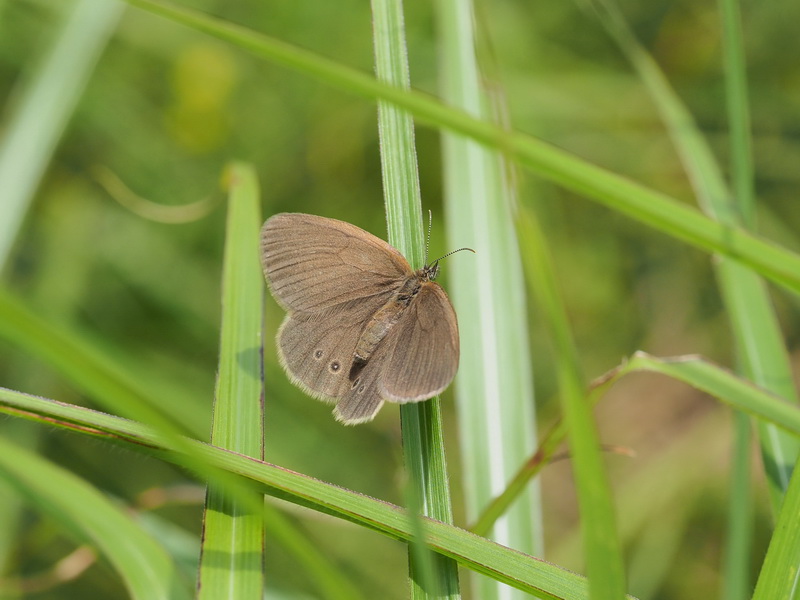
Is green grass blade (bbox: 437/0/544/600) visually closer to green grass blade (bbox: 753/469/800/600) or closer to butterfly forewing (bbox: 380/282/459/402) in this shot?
butterfly forewing (bbox: 380/282/459/402)

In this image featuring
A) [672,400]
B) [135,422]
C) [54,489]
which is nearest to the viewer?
[135,422]

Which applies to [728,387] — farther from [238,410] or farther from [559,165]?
[238,410]

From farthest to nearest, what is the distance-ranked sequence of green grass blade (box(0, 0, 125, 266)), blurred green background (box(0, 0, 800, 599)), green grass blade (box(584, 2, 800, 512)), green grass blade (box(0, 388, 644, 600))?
blurred green background (box(0, 0, 800, 599)) < green grass blade (box(0, 0, 125, 266)) < green grass blade (box(584, 2, 800, 512)) < green grass blade (box(0, 388, 644, 600))

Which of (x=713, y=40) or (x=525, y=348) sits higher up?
(x=713, y=40)

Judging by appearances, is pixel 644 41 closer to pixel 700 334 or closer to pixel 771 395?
pixel 700 334

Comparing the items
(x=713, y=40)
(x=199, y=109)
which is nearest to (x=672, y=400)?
(x=713, y=40)

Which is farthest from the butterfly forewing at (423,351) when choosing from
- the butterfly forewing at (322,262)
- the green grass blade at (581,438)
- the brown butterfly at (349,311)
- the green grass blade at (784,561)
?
the green grass blade at (784,561)

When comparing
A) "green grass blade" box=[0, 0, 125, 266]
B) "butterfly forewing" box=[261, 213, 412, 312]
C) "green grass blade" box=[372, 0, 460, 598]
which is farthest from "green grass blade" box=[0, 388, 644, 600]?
"green grass blade" box=[0, 0, 125, 266]

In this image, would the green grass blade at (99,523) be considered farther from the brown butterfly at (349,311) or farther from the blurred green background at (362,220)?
the blurred green background at (362,220)
